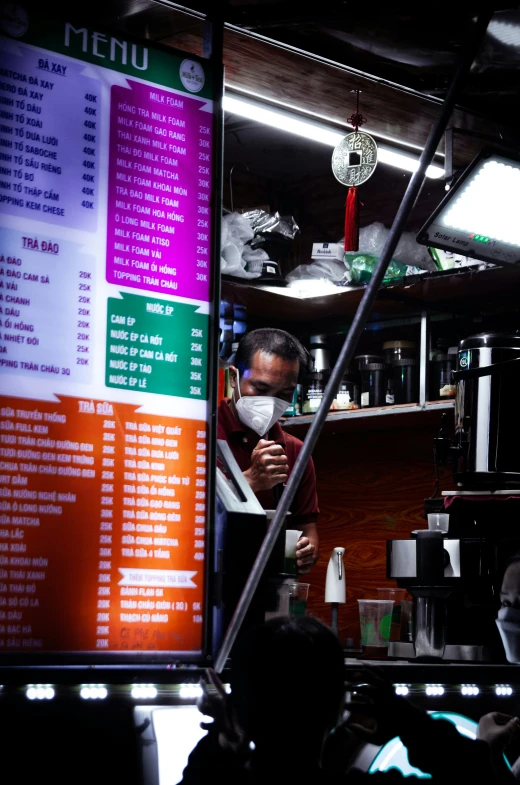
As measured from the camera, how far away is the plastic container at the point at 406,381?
189 inches

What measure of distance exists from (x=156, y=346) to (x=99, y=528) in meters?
0.42

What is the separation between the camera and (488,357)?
3.51 m

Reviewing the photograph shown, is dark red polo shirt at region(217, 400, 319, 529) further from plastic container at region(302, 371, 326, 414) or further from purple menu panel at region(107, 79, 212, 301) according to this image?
purple menu panel at region(107, 79, 212, 301)

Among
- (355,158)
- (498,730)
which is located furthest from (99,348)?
(355,158)

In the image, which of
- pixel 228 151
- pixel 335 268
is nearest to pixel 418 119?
pixel 335 268

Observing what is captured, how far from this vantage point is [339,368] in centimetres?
186

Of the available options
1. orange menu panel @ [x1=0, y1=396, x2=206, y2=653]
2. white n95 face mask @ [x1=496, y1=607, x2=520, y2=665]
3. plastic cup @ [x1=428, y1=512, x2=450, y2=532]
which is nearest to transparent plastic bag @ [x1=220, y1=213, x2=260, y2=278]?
plastic cup @ [x1=428, y1=512, x2=450, y2=532]

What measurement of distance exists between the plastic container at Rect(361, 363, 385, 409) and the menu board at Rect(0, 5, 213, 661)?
2.79m

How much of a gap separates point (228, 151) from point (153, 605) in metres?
4.11

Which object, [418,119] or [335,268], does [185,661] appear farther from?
[335,268]

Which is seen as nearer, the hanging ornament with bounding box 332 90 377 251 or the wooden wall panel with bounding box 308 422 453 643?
the hanging ornament with bounding box 332 90 377 251

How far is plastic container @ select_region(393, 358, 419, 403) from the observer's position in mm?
4797

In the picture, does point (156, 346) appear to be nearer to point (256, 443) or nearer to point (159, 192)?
point (159, 192)

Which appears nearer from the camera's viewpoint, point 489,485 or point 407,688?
point 407,688
